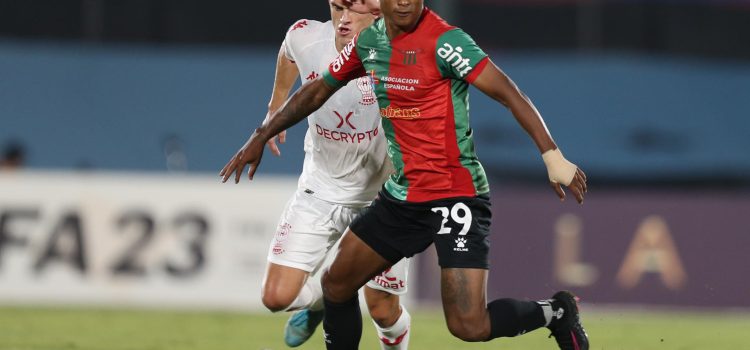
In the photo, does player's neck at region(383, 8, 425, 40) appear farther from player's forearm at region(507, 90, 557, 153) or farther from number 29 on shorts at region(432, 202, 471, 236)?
number 29 on shorts at region(432, 202, 471, 236)

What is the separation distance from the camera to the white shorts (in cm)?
745

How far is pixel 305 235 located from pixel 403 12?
69.9 inches

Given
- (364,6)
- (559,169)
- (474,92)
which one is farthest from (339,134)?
(474,92)

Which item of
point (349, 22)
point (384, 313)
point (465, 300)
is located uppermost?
point (349, 22)

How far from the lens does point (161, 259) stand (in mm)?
12523

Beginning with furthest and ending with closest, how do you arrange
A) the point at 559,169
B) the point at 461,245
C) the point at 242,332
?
the point at 242,332 → the point at 461,245 → the point at 559,169

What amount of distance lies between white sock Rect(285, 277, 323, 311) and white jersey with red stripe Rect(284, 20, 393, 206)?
1.83 feet

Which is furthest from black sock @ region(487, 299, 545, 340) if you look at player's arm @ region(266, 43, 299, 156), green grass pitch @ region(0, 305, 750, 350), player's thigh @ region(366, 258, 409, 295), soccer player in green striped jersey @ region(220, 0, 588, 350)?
green grass pitch @ region(0, 305, 750, 350)

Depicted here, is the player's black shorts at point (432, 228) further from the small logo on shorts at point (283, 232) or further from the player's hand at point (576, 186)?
the small logo on shorts at point (283, 232)

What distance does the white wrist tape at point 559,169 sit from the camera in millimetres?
6039

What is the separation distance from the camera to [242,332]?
10.0m

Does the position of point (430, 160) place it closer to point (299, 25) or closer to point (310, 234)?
point (310, 234)

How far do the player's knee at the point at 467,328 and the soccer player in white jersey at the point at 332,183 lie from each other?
3.31 feet

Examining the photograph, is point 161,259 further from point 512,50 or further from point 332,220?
point 512,50
